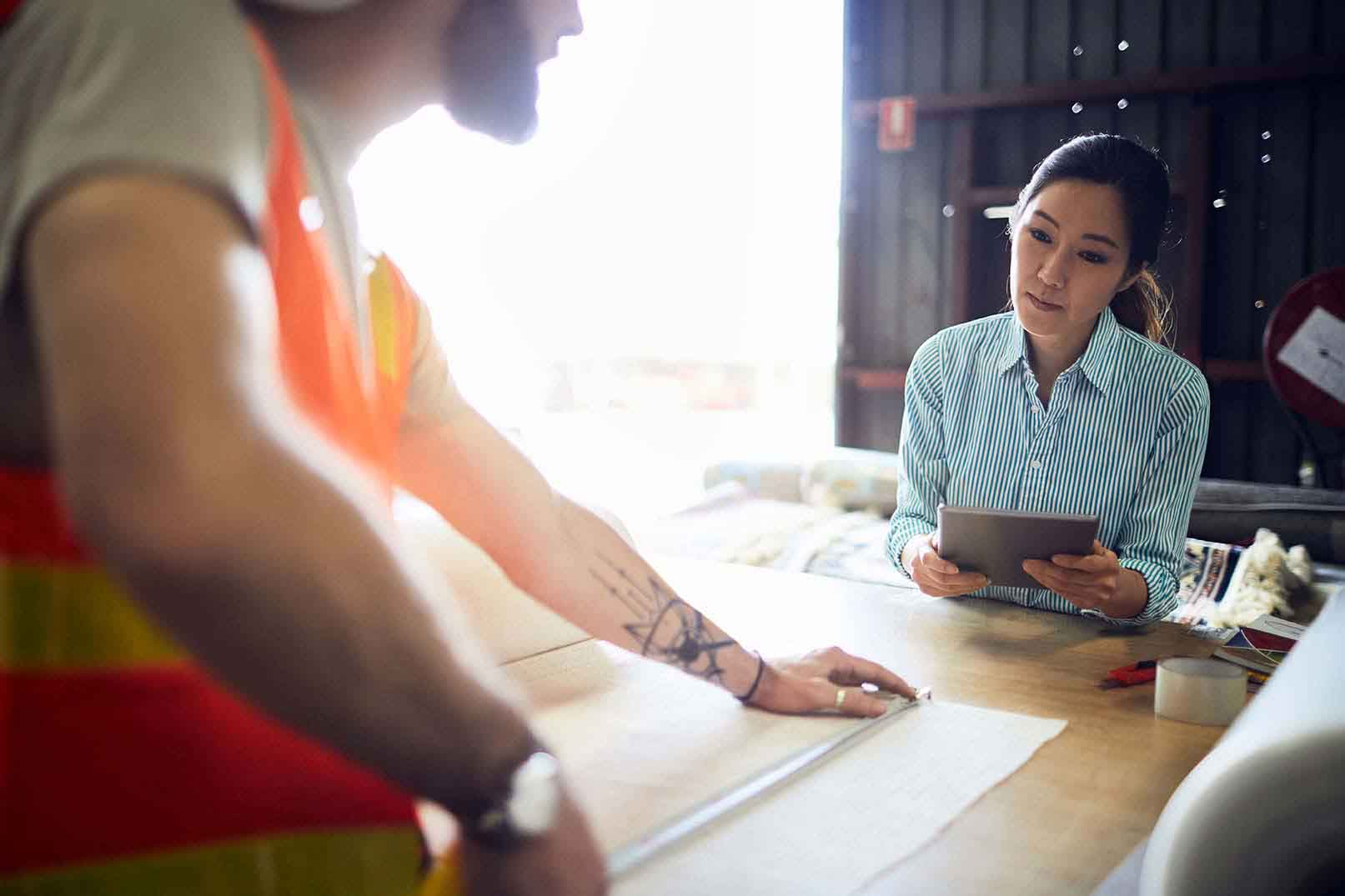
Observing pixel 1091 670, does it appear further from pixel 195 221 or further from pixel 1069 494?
pixel 195 221

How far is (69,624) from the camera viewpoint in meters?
0.51

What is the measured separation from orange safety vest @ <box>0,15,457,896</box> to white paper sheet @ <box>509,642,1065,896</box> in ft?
0.77

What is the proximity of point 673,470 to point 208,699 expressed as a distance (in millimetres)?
6411

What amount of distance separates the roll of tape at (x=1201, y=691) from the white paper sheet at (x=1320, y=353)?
3.16 meters

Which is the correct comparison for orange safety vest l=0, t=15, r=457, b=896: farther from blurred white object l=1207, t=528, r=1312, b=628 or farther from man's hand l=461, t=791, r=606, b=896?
blurred white object l=1207, t=528, r=1312, b=628

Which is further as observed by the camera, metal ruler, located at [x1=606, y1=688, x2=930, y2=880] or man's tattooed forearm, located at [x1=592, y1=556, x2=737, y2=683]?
man's tattooed forearm, located at [x1=592, y1=556, x2=737, y2=683]

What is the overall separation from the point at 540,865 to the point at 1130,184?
1.72 metres

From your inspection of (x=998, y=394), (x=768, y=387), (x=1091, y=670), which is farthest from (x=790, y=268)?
(x=1091, y=670)

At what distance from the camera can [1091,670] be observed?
142 centimetres

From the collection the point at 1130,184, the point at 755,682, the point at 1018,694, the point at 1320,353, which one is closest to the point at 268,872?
the point at 755,682

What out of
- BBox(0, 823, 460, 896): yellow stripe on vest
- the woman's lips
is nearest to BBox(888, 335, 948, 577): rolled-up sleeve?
the woman's lips

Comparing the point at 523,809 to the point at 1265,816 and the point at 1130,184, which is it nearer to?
the point at 1265,816

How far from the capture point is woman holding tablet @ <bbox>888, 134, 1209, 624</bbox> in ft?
6.06

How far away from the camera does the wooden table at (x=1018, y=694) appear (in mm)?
893
